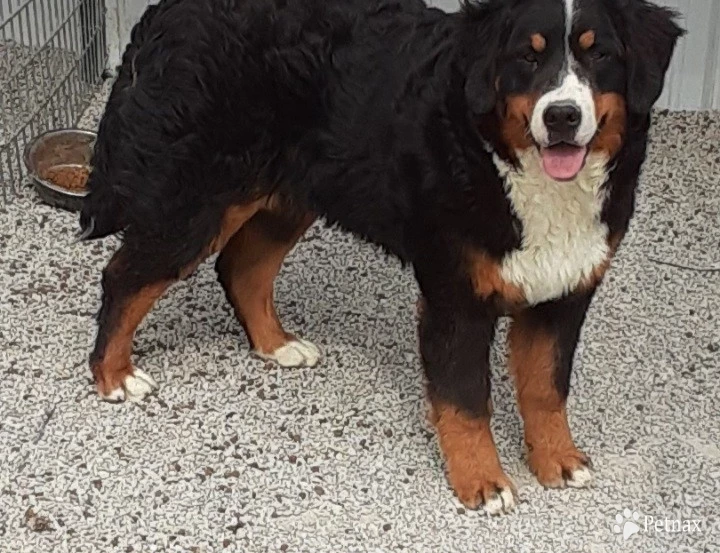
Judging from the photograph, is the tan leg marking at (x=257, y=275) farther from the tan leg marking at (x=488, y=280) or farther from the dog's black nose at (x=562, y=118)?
the dog's black nose at (x=562, y=118)

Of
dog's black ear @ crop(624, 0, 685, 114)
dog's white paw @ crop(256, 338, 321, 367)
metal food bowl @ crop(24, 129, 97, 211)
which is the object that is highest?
dog's black ear @ crop(624, 0, 685, 114)

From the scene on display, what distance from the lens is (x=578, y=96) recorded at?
7.04 ft

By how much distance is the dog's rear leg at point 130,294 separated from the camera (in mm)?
2818

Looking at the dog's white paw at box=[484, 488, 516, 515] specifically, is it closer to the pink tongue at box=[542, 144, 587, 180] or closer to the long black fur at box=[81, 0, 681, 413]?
the long black fur at box=[81, 0, 681, 413]

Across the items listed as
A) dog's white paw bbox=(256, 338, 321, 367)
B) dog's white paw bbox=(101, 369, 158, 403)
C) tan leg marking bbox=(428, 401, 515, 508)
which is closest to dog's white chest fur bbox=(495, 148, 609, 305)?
tan leg marking bbox=(428, 401, 515, 508)

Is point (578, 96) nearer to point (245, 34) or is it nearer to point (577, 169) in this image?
point (577, 169)

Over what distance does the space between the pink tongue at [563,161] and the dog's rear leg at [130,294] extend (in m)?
0.82

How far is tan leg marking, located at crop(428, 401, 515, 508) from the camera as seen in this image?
2604 millimetres

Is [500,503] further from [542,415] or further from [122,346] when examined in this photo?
[122,346]

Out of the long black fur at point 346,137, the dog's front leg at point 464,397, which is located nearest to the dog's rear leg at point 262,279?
the long black fur at point 346,137

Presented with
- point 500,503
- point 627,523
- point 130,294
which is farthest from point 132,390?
point 627,523

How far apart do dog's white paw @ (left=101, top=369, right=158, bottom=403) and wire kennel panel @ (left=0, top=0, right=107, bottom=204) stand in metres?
1.20

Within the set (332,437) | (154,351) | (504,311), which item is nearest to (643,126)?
(504,311)

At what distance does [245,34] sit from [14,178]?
159 cm
